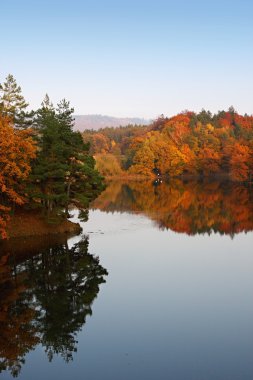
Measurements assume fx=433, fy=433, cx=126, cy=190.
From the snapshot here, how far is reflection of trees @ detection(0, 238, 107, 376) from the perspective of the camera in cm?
1991

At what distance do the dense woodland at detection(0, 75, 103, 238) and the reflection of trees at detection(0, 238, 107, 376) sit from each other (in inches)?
241

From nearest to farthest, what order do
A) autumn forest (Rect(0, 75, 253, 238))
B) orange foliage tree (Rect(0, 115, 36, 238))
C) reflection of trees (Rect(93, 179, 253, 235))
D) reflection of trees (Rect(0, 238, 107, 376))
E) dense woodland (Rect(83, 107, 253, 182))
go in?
1. reflection of trees (Rect(0, 238, 107, 376))
2. orange foliage tree (Rect(0, 115, 36, 238))
3. autumn forest (Rect(0, 75, 253, 238))
4. reflection of trees (Rect(93, 179, 253, 235))
5. dense woodland (Rect(83, 107, 253, 182))

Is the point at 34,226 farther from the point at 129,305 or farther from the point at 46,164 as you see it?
the point at 129,305

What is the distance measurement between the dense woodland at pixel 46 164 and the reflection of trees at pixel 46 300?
6.13 meters

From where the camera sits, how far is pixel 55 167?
133ft

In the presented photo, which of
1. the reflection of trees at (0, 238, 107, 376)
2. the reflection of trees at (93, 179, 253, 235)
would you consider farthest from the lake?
the reflection of trees at (93, 179, 253, 235)

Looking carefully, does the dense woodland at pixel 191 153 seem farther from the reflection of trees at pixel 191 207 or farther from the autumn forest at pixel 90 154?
the reflection of trees at pixel 191 207

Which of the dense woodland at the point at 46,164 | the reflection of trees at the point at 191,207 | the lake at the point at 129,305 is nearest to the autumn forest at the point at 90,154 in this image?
the dense woodland at the point at 46,164

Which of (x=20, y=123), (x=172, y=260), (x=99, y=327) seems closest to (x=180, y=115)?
(x=20, y=123)

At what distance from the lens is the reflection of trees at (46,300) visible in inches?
784

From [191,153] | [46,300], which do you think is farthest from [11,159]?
[191,153]

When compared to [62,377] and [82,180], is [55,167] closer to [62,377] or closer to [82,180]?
[82,180]

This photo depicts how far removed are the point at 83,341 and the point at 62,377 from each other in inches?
132

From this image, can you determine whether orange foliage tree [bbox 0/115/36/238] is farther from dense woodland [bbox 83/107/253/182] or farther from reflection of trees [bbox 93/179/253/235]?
dense woodland [bbox 83/107/253/182]
